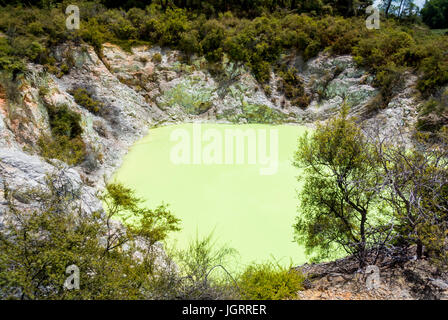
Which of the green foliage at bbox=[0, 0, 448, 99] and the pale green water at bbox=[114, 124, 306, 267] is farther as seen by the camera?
the green foliage at bbox=[0, 0, 448, 99]

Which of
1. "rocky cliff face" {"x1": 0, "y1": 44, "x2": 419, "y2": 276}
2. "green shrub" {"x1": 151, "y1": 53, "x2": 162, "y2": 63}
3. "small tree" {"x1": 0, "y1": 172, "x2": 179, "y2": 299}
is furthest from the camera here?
"green shrub" {"x1": 151, "y1": 53, "x2": 162, "y2": 63}

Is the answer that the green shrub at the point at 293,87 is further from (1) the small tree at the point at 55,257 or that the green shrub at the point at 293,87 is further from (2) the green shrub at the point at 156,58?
(1) the small tree at the point at 55,257

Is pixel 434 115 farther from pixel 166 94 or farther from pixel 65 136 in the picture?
pixel 65 136

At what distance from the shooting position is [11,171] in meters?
8.30

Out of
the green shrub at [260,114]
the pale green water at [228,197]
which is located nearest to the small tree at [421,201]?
the pale green water at [228,197]

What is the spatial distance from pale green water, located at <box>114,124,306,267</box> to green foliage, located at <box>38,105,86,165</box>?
2.25 metres

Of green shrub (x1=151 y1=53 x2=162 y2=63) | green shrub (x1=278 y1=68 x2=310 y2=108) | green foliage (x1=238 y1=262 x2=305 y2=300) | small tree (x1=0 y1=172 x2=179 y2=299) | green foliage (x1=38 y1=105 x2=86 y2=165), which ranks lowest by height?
green foliage (x1=238 y1=262 x2=305 y2=300)

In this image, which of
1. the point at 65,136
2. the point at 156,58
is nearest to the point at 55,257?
the point at 65,136

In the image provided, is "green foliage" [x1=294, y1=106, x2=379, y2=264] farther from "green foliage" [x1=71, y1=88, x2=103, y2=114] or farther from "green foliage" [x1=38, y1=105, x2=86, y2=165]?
"green foliage" [x1=71, y1=88, x2=103, y2=114]

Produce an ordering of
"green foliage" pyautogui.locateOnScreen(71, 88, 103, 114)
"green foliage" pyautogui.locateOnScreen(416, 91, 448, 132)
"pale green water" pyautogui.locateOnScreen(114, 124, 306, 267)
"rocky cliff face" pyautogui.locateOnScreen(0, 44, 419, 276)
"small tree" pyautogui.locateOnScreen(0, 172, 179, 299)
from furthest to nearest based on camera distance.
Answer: "green foliage" pyautogui.locateOnScreen(71, 88, 103, 114)
"green foliage" pyautogui.locateOnScreen(416, 91, 448, 132)
"rocky cliff face" pyautogui.locateOnScreen(0, 44, 419, 276)
"pale green water" pyautogui.locateOnScreen(114, 124, 306, 267)
"small tree" pyautogui.locateOnScreen(0, 172, 179, 299)

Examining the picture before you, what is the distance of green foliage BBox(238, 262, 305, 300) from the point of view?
648 centimetres

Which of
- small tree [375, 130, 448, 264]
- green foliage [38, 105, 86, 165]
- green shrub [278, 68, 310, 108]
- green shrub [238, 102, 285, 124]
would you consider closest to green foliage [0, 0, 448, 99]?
green shrub [278, 68, 310, 108]

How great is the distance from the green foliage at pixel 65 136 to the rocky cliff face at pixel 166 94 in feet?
1.15

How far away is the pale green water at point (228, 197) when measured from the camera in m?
9.84
